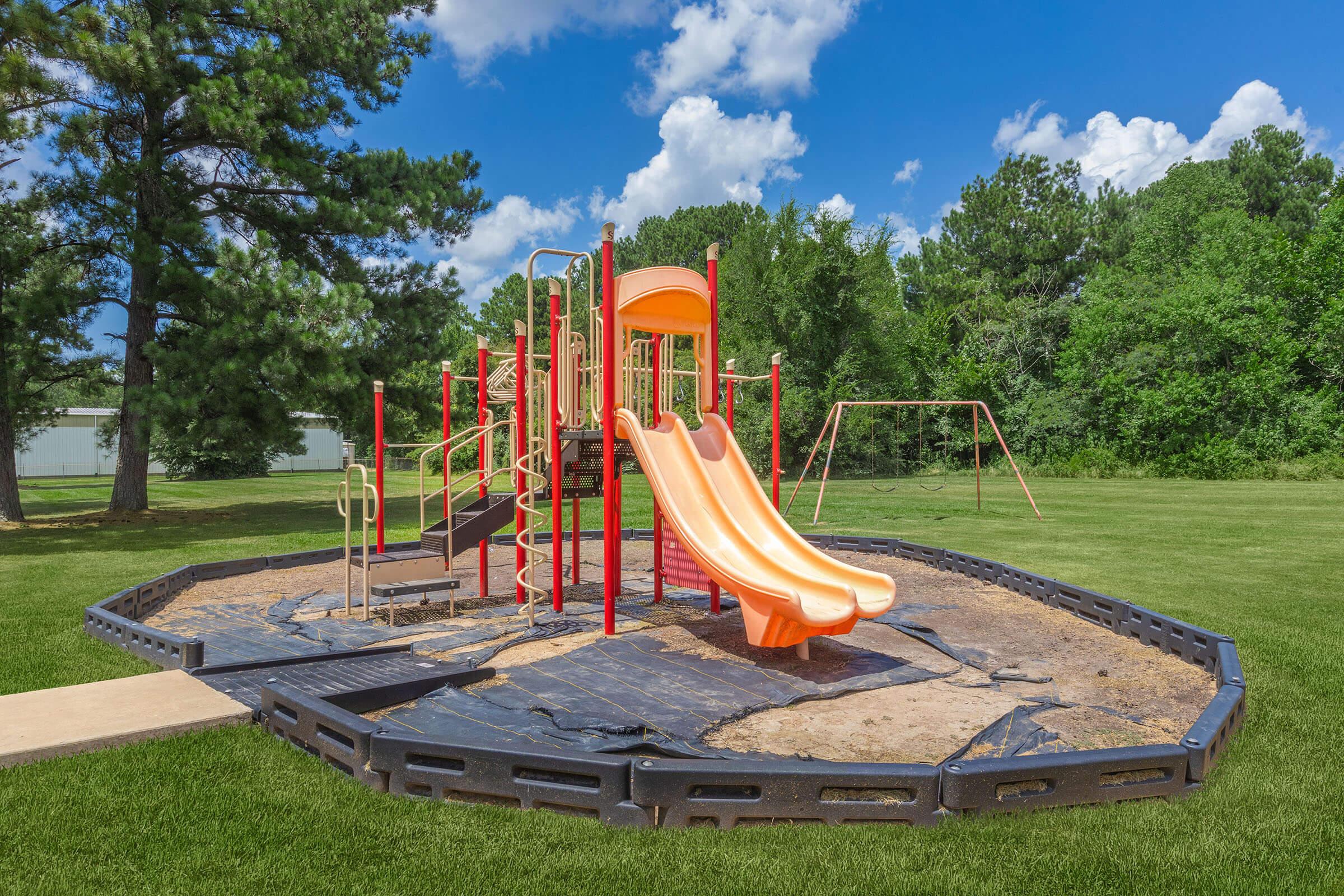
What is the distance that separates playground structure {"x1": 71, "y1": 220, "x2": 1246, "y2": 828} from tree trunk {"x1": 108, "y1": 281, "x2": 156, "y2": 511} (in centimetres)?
755

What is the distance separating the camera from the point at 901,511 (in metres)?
18.5

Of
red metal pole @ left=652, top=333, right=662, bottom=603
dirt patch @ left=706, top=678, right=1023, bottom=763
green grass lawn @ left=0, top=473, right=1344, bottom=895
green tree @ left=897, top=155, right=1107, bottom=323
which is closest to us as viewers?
green grass lawn @ left=0, top=473, right=1344, bottom=895

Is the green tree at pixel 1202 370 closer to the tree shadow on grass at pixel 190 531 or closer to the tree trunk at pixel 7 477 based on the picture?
the tree shadow on grass at pixel 190 531

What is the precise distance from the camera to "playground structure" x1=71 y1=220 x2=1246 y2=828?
3.61m

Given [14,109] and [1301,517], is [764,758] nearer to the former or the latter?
[1301,517]

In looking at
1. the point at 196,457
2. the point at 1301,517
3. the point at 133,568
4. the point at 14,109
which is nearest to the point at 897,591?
the point at 133,568

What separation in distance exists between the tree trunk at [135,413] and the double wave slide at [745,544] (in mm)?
12608

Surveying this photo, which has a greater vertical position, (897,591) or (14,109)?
(14,109)

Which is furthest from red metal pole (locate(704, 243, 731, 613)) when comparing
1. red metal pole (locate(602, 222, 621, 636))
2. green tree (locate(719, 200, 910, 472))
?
green tree (locate(719, 200, 910, 472))

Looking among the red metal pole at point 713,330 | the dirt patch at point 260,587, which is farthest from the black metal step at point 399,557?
the red metal pole at point 713,330

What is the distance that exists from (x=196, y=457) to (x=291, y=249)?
21454 mm

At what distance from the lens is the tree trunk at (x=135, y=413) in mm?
16078

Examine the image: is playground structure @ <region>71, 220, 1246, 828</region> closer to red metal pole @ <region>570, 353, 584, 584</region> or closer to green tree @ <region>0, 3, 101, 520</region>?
red metal pole @ <region>570, 353, 584, 584</region>

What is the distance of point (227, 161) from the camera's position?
708 inches
